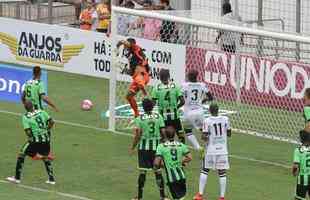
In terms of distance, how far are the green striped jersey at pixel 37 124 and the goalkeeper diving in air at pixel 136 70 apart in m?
4.96

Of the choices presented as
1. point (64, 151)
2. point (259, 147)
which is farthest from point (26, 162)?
point (259, 147)

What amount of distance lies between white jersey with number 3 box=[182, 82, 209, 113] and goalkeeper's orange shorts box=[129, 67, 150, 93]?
2463 millimetres

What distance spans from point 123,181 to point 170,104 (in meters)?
2.33

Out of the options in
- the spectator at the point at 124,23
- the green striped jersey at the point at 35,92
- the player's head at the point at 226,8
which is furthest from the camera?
the player's head at the point at 226,8

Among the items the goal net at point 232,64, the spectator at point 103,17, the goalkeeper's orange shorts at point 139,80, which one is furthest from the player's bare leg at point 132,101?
the spectator at point 103,17

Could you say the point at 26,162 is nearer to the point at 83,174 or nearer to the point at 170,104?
the point at 83,174

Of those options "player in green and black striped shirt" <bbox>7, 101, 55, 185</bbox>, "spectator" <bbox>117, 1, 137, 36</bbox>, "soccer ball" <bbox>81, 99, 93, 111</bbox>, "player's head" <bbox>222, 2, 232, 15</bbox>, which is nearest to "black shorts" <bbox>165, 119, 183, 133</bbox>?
"player in green and black striped shirt" <bbox>7, 101, 55, 185</bbox>

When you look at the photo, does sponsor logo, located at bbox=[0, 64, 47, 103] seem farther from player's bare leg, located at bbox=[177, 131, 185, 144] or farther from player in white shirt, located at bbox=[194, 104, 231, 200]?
player in white shirt, located at bbox=[194, 104, 231, 200]

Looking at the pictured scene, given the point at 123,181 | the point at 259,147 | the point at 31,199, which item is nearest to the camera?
the point at 31,199

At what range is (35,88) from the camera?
949 inches

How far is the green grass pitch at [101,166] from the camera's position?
70.3ft

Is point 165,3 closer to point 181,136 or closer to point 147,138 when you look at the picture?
point 181,136

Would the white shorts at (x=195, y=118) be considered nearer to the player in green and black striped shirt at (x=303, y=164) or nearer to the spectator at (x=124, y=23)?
the spectator at (x=124, y=23)

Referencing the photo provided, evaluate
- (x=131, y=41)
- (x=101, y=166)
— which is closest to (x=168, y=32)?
(x=131, y=41)
